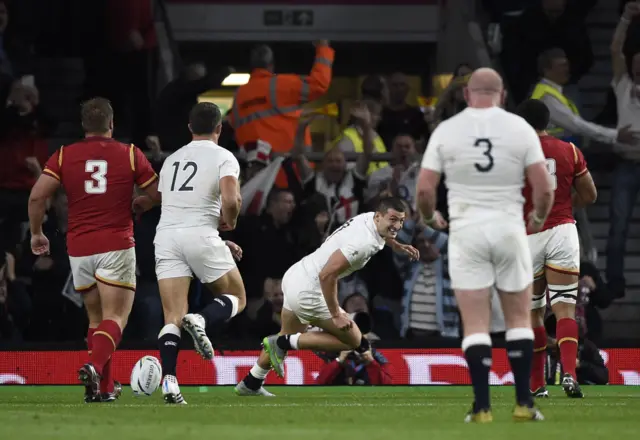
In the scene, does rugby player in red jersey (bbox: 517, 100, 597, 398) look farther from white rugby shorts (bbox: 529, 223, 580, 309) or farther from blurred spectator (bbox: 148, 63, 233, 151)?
blurred spectator (bbox: 148, 63, 233, 151)

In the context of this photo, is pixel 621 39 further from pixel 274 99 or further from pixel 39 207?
pixel 39 207

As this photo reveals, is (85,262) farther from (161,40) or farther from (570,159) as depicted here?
(161,40)

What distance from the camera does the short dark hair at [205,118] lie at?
39.2 feet

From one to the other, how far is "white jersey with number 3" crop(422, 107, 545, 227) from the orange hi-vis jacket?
26.7 feet

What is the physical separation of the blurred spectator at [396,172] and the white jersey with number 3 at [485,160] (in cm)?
736

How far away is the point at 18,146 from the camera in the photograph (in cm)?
1744

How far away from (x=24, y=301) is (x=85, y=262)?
199 inches

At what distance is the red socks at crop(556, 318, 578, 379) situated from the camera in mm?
12609

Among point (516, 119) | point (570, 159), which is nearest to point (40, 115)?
point (570, 159)

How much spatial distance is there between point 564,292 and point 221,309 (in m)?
2.84

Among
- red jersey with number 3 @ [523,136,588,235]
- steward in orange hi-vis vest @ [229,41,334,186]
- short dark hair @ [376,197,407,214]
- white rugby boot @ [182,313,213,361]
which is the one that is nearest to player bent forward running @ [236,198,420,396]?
short dark hair @ [376,197,407,214]

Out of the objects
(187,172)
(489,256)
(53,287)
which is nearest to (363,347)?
(187,172)

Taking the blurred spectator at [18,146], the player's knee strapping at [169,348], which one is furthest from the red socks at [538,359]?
the blurred spectator at [18,146]

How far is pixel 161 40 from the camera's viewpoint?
20000 millimetres
